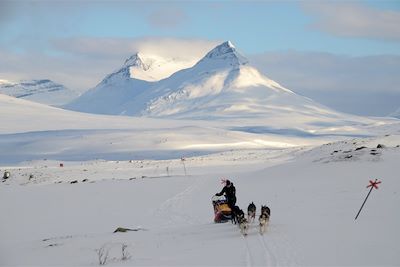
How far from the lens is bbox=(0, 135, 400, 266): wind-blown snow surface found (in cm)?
1514

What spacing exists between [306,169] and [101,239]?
63.2 ft

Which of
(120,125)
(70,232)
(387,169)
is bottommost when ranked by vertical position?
(70,232)

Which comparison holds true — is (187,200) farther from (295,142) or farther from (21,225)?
(295,142)

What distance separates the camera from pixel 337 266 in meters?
13.4

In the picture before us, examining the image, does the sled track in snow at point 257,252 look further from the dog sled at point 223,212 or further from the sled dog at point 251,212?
the dog sled at point 223,212

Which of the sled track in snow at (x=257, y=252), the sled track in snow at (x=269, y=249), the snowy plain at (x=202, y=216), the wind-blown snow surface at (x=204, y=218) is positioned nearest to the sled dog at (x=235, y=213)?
the wind-blown snow surface at (x=204, y=218)

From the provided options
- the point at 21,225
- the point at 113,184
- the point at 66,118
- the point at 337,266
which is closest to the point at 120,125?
the point at 66,118

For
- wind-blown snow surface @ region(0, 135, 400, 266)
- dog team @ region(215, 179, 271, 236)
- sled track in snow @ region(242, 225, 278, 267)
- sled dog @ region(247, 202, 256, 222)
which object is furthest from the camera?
sled dog @ region(247, 202, 256, 222)

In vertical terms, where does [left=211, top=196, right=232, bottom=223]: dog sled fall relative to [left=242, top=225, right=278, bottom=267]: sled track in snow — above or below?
above

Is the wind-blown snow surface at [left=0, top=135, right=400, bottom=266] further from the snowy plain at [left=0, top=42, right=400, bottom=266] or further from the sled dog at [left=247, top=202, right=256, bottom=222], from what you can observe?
the sled dog at [left=247, top=202, right=256, bottom=222]

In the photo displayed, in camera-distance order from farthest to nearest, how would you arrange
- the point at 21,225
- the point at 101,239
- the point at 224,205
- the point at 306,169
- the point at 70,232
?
1. the point at 306,169
2. the point at 21,225
3. the point at 70,232
4. the point at 224,205
5. the point at 101,239

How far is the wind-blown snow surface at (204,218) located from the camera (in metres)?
15.1

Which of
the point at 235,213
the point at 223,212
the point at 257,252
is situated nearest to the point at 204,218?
the point at 223,212

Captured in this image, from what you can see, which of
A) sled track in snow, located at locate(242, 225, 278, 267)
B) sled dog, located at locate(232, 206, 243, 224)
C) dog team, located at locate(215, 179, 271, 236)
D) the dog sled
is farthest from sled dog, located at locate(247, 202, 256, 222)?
sled track in snow, located at locate(242, 225, 278, 267)
